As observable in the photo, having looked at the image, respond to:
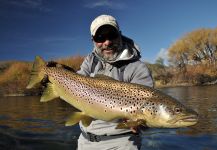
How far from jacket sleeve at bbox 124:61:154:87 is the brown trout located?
341 millimetres

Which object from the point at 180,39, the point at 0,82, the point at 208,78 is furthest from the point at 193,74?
the point at 0,82

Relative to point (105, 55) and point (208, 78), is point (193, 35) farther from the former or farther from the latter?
point (105, 55)

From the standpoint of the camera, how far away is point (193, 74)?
70188mm

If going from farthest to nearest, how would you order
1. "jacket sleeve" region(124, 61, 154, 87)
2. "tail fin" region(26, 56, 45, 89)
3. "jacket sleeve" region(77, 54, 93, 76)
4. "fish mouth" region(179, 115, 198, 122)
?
1. "jacket sleeve" region(77, 54, 93, 76)
2. "tail fin" region(26, 56, 45, 89)
3. "jacket sleeve" region(124, 61, 154, 87)
4. "fish mouth" region(179, 115, 198, 122)

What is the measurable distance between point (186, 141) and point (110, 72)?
703 centimetres

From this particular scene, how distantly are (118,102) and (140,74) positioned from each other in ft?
2.03

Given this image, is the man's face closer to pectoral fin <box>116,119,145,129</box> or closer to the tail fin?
the tail fin

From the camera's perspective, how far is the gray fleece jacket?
4.16 meters

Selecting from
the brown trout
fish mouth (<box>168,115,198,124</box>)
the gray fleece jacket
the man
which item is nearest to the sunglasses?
the man

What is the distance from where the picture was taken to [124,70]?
4293mm

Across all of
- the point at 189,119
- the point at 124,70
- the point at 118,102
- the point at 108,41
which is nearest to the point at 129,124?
the point at 118,102

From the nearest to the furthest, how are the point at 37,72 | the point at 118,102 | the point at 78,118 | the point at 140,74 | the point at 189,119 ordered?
the point at 189,119, the point at 118,102, the point at 78,118, the point at 140,74, the point at 37,72

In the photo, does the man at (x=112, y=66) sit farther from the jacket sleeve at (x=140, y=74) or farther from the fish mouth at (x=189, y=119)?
the fish mouth at (x=189, y=119)

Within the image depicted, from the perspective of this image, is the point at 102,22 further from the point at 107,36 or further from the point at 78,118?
the point at 78,118
